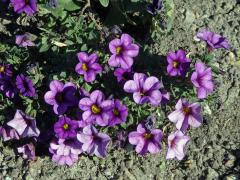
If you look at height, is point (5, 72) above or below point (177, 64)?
below

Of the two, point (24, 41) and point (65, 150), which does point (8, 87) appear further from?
point (65, 150)

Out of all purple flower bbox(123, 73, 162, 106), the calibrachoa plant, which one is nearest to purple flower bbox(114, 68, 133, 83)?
the calibrachoa plant

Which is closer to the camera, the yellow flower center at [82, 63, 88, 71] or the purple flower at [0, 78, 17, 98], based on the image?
the yellow flower center at [82, 63, 88, 71]

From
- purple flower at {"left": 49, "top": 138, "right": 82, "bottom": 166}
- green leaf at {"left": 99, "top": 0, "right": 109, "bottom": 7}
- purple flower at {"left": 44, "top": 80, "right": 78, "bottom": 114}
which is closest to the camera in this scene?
purple flower at {"left": 44, "top": 80, "right": 78, "bottom": 114}

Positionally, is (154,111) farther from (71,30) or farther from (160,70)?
(71,30)

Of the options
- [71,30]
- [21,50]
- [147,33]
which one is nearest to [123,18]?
[147,33]

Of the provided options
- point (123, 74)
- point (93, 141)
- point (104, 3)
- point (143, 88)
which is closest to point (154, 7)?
point (104, 3)

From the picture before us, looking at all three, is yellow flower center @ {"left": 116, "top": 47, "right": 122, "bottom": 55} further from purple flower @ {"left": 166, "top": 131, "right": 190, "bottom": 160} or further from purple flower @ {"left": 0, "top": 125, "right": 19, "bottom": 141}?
purple flower @ {"left": 0, "top": 125, "right": 19, "bottom": 141}

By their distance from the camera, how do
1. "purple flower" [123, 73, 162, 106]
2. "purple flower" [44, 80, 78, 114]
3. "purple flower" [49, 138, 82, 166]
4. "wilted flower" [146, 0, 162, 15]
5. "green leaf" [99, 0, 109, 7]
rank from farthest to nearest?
"green leaf" [99, 0, 109, 7] → "wilted flower" [146, 0, 162, 15] → "purple flower" [49, 138, 82, 166] → "purple flower" [44, 80, 78, 114] → "purple flower" [123, 73, 162, 106]
